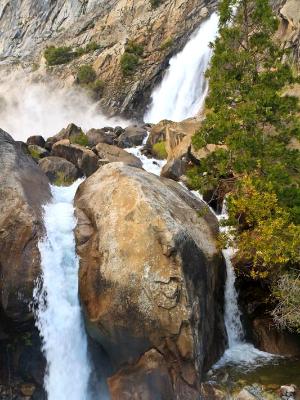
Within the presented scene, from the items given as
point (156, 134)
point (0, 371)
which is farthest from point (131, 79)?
point (0, 371)

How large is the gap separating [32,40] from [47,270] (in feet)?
282

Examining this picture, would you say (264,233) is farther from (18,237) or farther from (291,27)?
(291,27)

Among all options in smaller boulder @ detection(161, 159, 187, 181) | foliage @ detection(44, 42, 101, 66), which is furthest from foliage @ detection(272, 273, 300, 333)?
foliage @ detection(44, 42, 101, 66)

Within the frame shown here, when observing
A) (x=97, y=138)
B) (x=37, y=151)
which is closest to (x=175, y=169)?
(x=37, y=151)

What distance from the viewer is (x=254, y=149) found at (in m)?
19.3

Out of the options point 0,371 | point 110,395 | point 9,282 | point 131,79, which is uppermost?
point 131,79

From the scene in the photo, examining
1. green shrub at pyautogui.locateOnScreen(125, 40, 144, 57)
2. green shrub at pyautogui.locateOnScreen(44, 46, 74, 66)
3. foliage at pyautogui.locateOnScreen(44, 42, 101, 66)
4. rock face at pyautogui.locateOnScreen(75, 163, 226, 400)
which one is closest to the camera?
rock face at pyautogui.locateOnScreen(75, 163, 226, 400)

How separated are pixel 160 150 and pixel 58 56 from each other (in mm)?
46927

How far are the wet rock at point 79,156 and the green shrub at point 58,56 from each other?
46.2 m

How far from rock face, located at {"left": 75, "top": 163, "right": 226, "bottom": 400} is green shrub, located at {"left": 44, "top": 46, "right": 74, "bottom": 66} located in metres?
62.4

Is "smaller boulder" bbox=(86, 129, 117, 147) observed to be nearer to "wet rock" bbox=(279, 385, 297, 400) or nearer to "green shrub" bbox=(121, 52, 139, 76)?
"green shrub" bbox=(121, 52, 139, 76)

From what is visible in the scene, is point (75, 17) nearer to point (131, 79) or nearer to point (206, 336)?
point (131, 79)

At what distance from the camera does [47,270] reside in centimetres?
1678

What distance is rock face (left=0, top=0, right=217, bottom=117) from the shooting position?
208 ft
